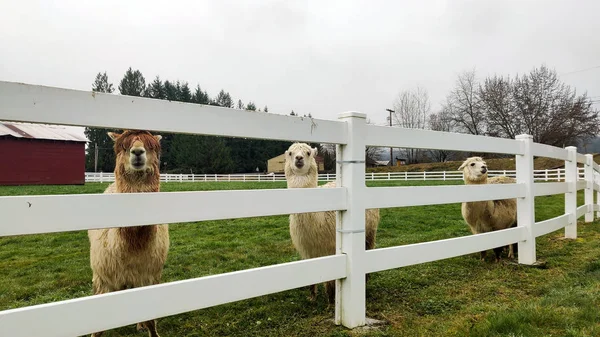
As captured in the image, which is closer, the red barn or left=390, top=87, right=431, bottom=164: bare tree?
the red barn

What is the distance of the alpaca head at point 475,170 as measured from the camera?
18.9 feet

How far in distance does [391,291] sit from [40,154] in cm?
399

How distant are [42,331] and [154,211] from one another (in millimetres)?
714

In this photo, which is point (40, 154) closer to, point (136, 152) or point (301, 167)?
point (136, 152)

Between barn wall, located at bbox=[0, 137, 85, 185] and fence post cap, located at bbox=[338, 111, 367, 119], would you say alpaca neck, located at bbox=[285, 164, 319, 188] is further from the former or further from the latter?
barn wall, located at bbox=[0, 137, 85, 185]

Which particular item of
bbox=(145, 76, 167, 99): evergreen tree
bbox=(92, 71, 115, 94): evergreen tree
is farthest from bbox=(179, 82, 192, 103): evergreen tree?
bbox=(92, 71, 115, 94): evergreen tree

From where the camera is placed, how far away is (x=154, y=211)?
198 cm

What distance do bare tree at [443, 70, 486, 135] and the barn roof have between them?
127 feet

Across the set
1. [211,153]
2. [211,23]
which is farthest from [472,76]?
[211,153]

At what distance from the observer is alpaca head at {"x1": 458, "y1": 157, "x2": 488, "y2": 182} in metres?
5.77

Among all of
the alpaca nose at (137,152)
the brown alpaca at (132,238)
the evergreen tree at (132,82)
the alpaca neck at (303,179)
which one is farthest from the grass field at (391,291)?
the evergreen tree at (132,82)

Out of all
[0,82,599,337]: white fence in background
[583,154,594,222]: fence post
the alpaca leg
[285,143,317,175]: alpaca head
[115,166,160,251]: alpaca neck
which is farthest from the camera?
[583,154,594,222]: fence post

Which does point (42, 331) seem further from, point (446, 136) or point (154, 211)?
point (446, 136)

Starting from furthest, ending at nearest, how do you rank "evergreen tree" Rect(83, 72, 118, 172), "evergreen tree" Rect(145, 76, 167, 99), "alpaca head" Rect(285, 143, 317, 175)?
"evergreen tree" Rect(145, 76, 167, 99)
"alpaca head" Rect(285, 143, 317, 175)
"evergreen tree" Rect(83, 72, 118, 172)
